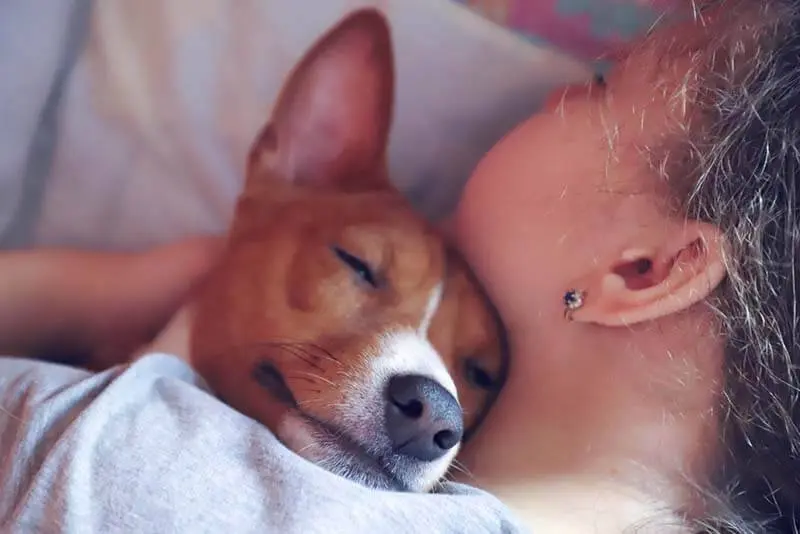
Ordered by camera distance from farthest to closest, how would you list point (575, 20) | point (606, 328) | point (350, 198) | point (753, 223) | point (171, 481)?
1. point (575, 20)
2. point (350, 198)
3. point (606, 328)
4. point (753, 223)
5. point (171, 481)

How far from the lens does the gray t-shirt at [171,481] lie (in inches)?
34.0

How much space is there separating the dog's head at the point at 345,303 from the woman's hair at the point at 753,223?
11.9 inches

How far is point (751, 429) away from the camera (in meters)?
1.03

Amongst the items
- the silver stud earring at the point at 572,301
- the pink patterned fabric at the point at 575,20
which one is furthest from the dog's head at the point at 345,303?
the pink patterned fabric at the point at 575,20

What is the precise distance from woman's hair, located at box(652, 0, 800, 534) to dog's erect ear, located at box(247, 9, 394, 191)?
442mm

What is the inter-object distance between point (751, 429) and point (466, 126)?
2.19 feet

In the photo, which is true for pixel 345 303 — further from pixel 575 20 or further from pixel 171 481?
pixel 575 20

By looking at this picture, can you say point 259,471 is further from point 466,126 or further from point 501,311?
point 466,126

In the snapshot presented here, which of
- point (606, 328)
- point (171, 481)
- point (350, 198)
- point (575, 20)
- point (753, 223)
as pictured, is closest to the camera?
point (171, 481)

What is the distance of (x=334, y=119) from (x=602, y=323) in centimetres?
51

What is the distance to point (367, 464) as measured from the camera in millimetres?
1017

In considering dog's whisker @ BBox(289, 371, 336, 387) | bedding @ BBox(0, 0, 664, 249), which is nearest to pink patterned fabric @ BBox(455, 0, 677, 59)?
bedding @ BBox(0, 0, 664, 249)

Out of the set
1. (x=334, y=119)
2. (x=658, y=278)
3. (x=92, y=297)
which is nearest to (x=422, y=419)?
(x=658, y=278)

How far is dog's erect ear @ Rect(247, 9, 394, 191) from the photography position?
1.32 m
